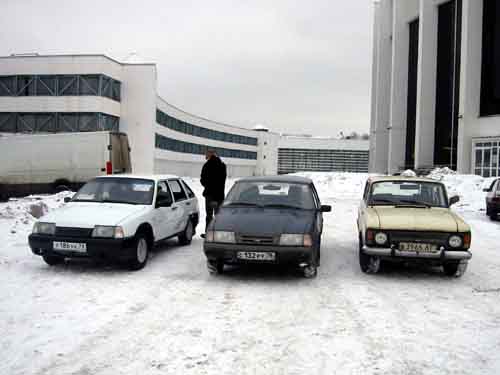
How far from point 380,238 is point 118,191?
458cm

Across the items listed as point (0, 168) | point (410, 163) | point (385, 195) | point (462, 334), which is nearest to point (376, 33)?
point (410, 163)

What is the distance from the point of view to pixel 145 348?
4395mm

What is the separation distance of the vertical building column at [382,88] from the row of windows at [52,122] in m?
26.2

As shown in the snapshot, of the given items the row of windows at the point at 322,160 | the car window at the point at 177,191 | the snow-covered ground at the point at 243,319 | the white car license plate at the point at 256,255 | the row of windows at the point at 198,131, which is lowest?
the snow-covered ground at the point at 243,319

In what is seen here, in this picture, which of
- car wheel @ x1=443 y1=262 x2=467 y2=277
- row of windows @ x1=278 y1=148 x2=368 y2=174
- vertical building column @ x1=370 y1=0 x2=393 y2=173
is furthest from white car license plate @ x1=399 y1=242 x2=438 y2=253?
row of windows @ x1=278 y1=148 x2=368 y2=174

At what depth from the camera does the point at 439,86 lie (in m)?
36.4

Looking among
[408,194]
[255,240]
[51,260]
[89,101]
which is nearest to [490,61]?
[408,194]

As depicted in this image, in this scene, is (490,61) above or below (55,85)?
above

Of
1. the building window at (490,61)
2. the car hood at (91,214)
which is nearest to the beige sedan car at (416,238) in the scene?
the car hood at (91,214)

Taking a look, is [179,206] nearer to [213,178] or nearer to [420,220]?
[213,178]

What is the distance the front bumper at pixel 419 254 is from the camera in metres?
6.98

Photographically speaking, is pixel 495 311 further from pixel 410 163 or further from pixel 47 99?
pixel 47 99

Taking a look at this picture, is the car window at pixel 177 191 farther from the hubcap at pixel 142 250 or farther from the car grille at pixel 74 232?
the car grille at pixel 74 232

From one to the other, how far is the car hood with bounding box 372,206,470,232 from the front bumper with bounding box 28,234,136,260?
12.4 ft
